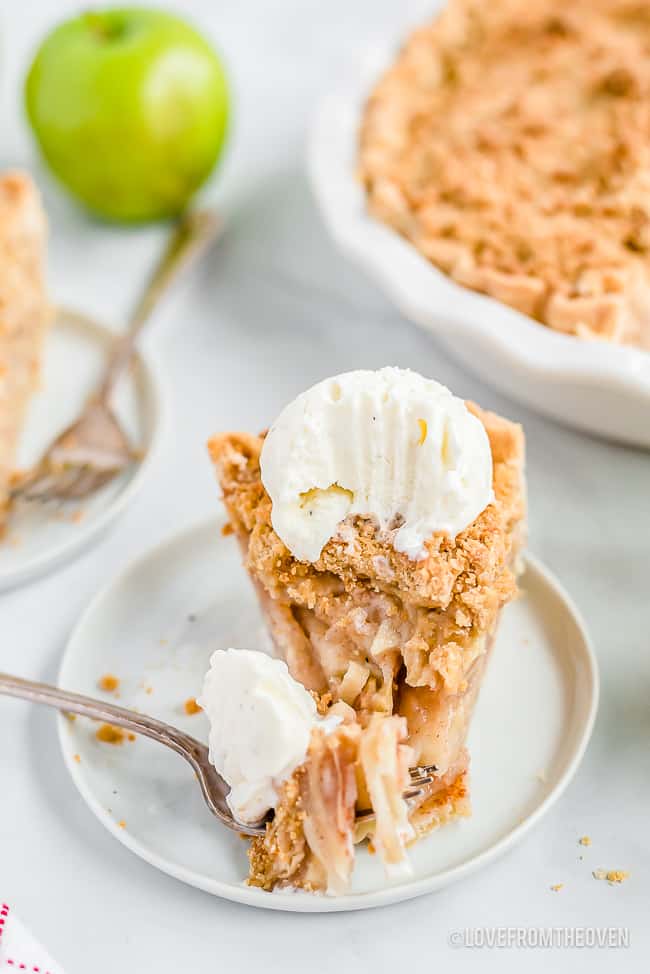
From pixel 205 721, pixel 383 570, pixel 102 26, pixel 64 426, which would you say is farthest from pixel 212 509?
pixel 102 26

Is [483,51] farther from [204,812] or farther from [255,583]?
[204,812]

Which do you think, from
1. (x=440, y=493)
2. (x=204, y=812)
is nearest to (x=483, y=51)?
(x=440, y=493)

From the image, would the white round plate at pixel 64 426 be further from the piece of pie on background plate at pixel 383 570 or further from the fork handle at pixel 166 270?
the piece of pie on background plate at pixel 383 570

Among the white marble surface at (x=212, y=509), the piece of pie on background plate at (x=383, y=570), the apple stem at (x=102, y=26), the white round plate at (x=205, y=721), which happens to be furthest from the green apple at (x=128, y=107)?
the piece of pie on background plate at (x=383, y=570)

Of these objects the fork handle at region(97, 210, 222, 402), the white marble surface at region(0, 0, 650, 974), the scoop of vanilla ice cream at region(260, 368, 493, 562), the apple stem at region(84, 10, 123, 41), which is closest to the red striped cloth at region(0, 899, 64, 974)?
the white marble surface at region(0, 0, 650, 974)

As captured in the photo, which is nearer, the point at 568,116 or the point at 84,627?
the point at 84,627

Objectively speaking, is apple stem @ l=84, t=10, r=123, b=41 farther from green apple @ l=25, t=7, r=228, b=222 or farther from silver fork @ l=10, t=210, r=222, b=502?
silver fork @ l=10, t=210, r=222, b=502
